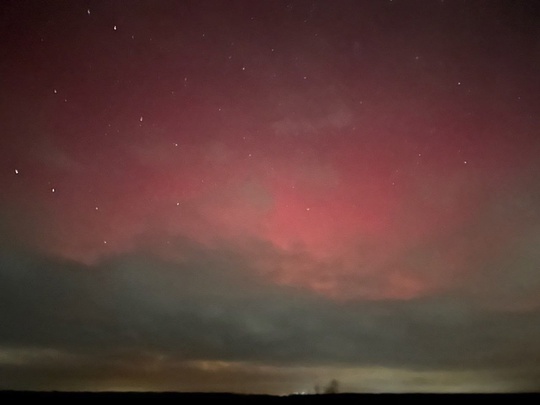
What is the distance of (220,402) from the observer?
666cm

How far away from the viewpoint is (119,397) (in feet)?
21.5

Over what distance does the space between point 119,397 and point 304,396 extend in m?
2.08

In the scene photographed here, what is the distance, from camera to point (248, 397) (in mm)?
6762

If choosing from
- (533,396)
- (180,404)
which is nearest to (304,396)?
(180,404)

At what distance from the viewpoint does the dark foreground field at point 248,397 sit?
6449 millimetres

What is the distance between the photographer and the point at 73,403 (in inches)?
253

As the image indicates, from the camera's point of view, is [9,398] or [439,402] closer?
[9,398]

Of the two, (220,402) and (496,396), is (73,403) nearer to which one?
(220,402)

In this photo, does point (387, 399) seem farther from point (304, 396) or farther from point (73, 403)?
point (73, 403)

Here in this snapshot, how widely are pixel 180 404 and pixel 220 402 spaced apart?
0.45 m

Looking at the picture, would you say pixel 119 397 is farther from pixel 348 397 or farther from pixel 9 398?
pixel 348 397

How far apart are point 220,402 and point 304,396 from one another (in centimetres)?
96

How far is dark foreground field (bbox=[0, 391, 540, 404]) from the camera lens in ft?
21.2

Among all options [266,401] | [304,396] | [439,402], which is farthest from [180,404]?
[439,402]
